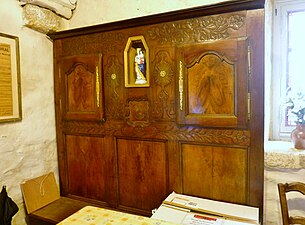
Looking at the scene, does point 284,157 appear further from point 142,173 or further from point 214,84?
point 142,173

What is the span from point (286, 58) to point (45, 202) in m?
2.37

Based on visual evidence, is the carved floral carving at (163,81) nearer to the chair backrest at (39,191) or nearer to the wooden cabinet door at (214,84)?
the wooden cabinet door at (214,84)

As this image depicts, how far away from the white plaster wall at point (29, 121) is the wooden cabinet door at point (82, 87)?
166 millimetres

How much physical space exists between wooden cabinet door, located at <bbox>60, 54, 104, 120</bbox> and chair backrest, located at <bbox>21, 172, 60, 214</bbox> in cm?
59

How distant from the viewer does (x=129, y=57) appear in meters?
1.97

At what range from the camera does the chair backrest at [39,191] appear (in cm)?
200

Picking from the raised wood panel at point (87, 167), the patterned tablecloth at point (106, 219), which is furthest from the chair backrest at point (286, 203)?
the raised wood panel at point (87, 167)

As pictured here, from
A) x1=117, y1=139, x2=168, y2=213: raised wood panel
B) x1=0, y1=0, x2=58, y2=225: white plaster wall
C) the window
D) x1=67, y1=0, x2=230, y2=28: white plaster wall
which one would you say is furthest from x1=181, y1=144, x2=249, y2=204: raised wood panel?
x1=0, y1=0, x2=58, y2=225: white plaster wall

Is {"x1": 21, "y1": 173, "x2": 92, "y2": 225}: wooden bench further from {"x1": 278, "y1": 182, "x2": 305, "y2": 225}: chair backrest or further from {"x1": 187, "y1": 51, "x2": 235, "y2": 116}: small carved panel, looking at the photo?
{"x1": 278, "y1": 182, "x2": 305, "y2": 225}: chair backrest

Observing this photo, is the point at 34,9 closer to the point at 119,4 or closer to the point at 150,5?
the point at 119,4

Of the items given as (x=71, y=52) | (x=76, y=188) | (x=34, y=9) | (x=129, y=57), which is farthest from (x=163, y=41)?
(x=76, y=188)

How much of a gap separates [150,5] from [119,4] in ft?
1.03

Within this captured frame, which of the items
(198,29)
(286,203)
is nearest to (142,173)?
(286,203)

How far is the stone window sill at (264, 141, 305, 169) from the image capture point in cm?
167
